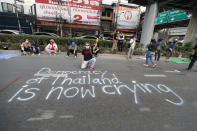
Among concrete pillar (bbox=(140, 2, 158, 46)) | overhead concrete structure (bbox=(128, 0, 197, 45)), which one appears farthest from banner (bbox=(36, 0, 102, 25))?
concrete pillar (bbox=(140, 2, 158, 46))

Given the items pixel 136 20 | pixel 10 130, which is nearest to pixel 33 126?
pixel 10 130

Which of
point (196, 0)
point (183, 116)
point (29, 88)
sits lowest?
point (183, 116)

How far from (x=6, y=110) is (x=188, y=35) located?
1844cm

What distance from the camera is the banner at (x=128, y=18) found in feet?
70.6

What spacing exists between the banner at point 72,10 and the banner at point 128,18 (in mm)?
5358

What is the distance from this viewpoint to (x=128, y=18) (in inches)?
861

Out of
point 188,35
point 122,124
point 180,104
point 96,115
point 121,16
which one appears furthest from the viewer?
point 121,16

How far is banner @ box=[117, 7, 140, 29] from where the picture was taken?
70.6ft

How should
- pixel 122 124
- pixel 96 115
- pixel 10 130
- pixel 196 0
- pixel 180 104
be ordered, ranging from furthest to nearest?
pixel 196 0 → pixel 180 104 → pixel 96 115 → pixel 122 124 → pixel 10 130

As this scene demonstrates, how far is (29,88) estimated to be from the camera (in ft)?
10.1

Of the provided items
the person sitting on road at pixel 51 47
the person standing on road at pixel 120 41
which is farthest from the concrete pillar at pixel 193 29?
the person sitting on road at pixel 51 47

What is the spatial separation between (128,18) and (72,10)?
38.3 feet

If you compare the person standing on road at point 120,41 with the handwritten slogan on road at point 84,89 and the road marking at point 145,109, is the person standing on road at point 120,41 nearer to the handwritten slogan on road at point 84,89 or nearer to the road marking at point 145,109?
the handwritten slogan on road at point 84,89

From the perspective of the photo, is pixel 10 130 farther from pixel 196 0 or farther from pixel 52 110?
pixel 196 0
